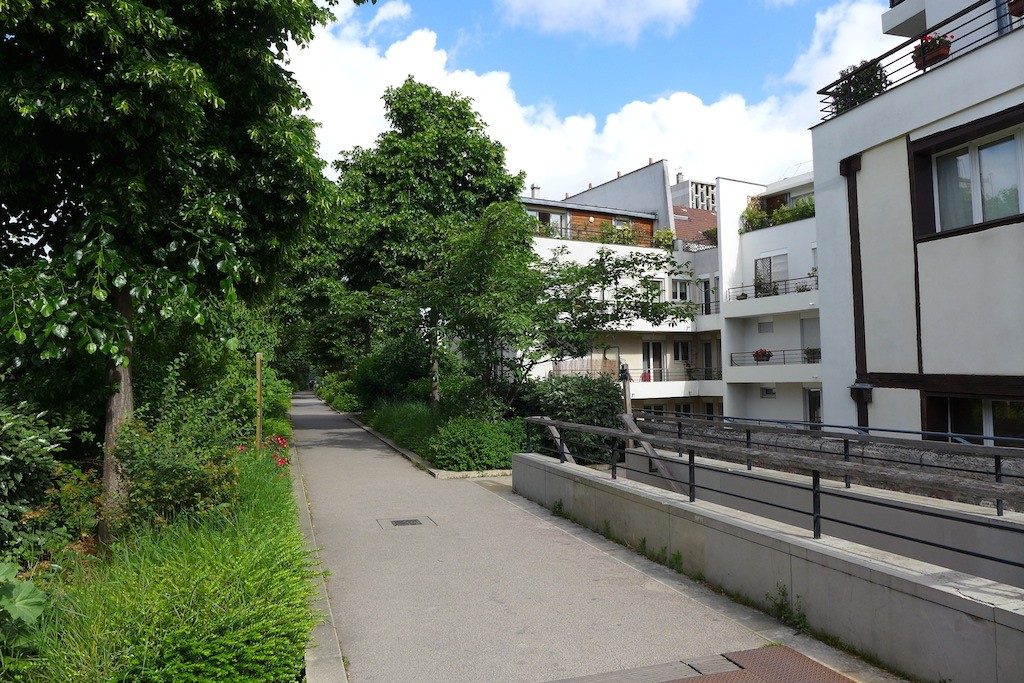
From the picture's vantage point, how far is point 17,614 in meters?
4.51

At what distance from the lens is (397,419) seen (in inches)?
821

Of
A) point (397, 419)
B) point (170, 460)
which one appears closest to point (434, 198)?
point (397, 419)

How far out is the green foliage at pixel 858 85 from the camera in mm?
14164

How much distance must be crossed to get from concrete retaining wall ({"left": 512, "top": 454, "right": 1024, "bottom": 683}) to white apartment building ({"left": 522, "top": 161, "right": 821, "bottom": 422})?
1943 cm

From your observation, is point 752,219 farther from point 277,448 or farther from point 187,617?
point 187,617

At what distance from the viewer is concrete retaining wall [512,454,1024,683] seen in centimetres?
421

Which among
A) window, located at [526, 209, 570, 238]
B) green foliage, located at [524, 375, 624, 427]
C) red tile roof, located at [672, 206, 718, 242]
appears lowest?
green foliage, located at [524, 375, 624, 427]

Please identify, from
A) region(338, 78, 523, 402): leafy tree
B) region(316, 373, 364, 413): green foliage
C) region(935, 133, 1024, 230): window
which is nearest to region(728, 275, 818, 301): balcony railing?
region(338, 78, 523, 402): leafy tree

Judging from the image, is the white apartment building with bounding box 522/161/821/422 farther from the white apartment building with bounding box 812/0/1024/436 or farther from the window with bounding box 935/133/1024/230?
the window with bounding box 935/133/1024/230

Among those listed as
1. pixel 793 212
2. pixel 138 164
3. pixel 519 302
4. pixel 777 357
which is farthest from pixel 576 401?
pixel 793 212

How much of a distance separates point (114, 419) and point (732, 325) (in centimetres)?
2859

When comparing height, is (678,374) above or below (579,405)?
above

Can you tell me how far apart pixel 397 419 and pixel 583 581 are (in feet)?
46.9

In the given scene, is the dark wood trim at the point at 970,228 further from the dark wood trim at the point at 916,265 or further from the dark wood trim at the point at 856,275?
the dark wood trim at the point at 856,275
